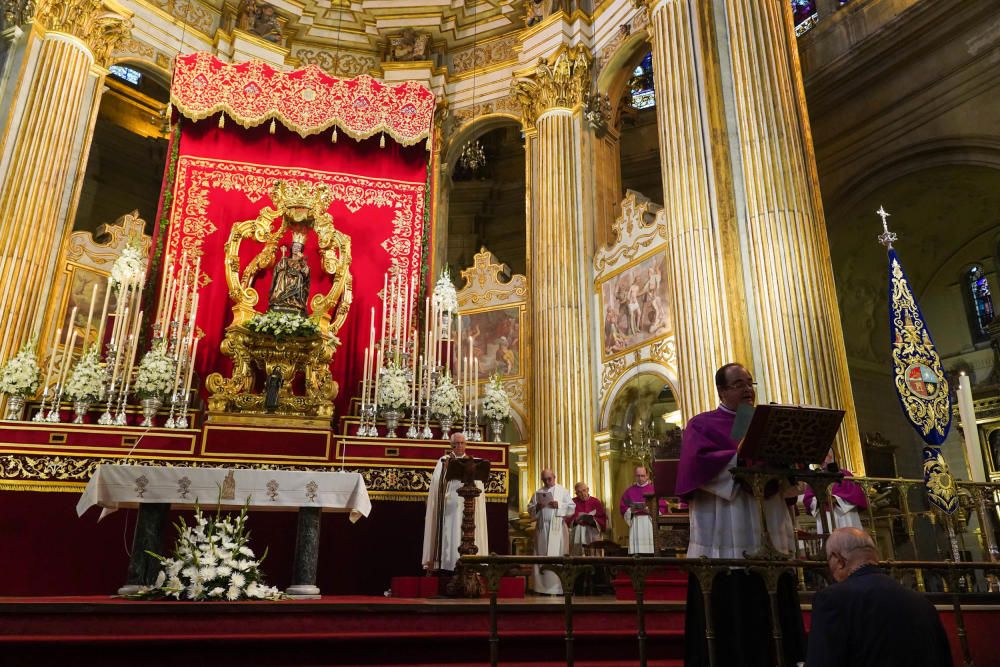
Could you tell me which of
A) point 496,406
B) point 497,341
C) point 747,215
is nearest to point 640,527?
point 496,406

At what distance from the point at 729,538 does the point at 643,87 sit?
1532 cm

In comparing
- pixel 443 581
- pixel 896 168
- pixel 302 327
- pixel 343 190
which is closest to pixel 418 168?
pixel 343 190

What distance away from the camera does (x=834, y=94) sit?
1323 cm

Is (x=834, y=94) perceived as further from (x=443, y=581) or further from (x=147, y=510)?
(x=147, y=510)

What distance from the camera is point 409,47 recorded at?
14898 mm

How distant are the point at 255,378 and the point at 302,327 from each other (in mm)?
1177

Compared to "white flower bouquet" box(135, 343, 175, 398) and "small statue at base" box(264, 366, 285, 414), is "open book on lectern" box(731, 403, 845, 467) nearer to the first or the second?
"small statue at base" box(264, 366, 285, 414)

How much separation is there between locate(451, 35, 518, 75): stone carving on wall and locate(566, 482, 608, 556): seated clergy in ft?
29.9

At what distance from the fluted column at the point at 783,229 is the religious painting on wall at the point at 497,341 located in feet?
17.6

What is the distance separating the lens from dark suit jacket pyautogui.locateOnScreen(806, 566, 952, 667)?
7.20 ft

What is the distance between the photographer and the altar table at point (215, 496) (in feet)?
17.4

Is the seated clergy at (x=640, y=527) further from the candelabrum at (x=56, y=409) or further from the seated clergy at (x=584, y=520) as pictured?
the candelabrum at (x=56, y=409)

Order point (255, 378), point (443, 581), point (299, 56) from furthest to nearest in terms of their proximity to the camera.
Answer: point (299, 56) < point (255, 378) < point (443, 581)

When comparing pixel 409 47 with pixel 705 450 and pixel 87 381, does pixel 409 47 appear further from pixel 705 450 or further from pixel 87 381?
pixel 705 450
